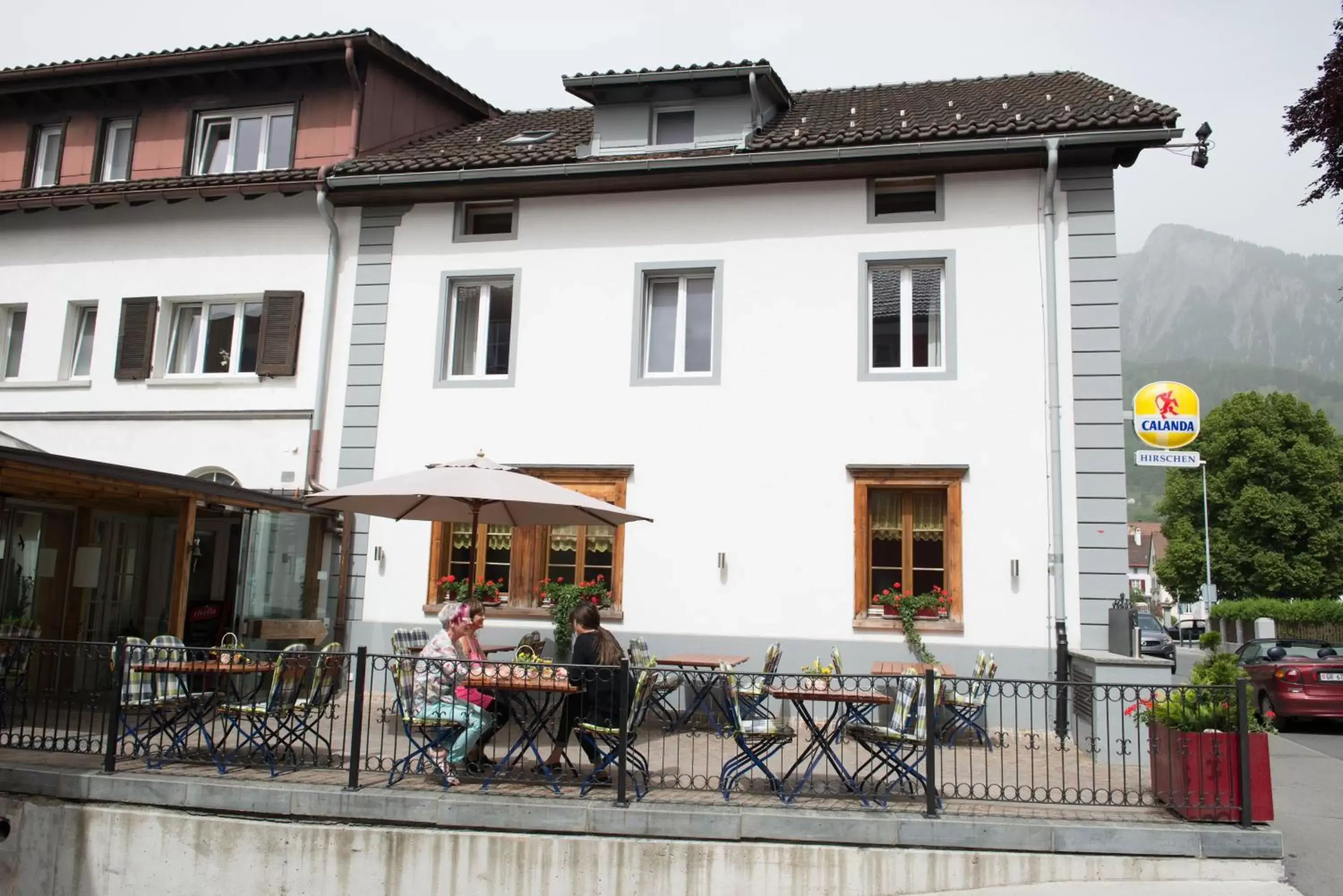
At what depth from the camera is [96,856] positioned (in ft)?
26.1

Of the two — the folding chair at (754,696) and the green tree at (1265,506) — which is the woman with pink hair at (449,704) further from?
the green tree at (1265,506)

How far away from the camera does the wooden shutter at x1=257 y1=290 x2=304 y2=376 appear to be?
1468cm

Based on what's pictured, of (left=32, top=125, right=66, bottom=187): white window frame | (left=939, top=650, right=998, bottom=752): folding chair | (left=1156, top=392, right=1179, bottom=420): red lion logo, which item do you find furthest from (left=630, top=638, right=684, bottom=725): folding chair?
(left=32, top=125, right=66, bottom=187): white window frame

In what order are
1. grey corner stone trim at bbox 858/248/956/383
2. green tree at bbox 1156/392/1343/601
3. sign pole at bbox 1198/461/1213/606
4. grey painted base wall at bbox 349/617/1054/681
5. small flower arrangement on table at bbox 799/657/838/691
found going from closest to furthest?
small flower arrangement on table at bbox 799/657/838/691
grey painted base wall at bbox 349/617/1054/681
grey corner stone trim at bbox 858/248/956/383
sign pole at bbox 1198/461/1213/606
green tree at bbox 1156/392/1343/601

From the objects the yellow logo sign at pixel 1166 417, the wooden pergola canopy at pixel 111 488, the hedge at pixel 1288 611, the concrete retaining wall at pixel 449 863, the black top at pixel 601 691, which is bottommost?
the concrete retaining wall at pixel 449 863

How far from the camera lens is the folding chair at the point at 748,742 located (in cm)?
778

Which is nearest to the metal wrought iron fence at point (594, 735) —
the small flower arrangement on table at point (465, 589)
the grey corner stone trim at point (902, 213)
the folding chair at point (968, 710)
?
the folding chair at point (968, 710)

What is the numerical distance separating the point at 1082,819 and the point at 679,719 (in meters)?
4.34

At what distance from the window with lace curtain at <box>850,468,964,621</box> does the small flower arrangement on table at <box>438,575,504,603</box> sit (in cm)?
455

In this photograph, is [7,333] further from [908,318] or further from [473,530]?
[908,318]

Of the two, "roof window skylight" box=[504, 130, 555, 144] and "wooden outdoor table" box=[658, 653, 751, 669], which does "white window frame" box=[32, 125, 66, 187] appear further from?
"wooden outdoor table" box=[658, 653, 751, 669]

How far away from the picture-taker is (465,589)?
45.0 ft

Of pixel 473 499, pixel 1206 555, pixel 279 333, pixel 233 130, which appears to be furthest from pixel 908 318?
pixel 1206 555

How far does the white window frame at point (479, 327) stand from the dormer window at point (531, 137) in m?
2.37
